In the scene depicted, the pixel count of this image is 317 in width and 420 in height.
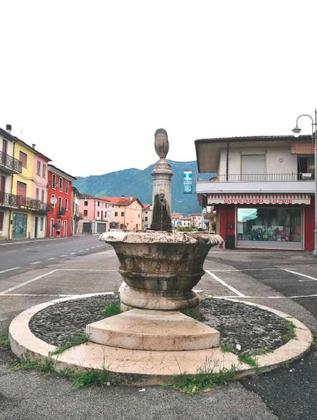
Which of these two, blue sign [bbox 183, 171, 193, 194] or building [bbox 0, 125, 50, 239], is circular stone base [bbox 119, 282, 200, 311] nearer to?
blue sign [bbox 183, 171, 193, 194]

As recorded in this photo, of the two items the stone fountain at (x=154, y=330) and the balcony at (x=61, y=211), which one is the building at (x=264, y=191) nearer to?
the stone fountain at (x=154, y=330)

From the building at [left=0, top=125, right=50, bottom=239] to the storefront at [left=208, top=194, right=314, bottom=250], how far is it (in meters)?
21.7

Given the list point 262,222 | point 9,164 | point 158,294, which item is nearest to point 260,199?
point 262,222

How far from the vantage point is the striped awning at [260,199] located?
23.3 metres

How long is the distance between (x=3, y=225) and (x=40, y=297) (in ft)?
102

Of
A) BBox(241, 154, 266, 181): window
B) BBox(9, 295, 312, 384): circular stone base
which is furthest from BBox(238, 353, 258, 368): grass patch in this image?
BBox(241, 154, 266, 181): window

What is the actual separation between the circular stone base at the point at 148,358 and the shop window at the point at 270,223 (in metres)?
21.5

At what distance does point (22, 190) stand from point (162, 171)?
118ft

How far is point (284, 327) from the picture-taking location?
4.79 metres

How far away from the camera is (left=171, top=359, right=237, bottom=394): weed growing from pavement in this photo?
3.03m

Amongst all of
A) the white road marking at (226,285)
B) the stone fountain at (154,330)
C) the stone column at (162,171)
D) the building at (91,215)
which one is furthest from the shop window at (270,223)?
the building at (91,215)

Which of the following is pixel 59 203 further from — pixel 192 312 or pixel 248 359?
pixel 248 359

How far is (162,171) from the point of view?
6.88 m

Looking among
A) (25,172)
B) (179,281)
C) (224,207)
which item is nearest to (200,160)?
(224,207)
